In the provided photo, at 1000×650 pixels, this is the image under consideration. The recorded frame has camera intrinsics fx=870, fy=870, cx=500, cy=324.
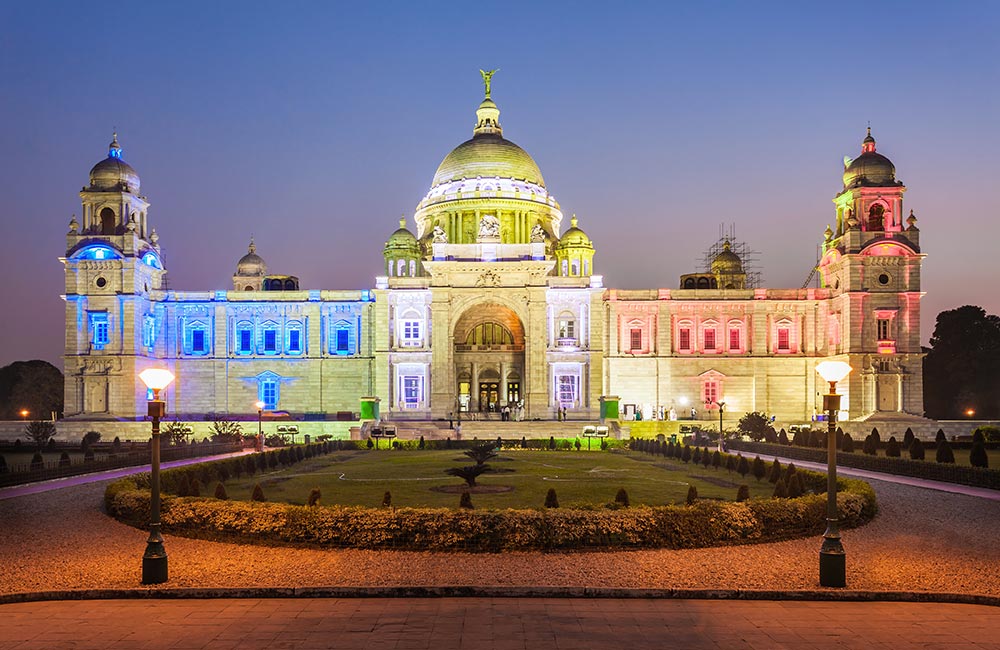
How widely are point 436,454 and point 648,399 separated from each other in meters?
31.6

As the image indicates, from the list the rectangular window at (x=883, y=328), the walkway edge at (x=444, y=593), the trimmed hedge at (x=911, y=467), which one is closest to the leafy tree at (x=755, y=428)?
the trimmed hedge at (x=911, y=467)

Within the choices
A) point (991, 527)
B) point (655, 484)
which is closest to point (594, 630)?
point (991, 527)

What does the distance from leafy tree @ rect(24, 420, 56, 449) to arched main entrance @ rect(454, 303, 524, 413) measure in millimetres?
29423

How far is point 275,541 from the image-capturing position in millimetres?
18625

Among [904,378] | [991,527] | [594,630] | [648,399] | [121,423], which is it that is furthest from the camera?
[648,399]

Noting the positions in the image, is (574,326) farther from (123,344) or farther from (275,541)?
(275,541)

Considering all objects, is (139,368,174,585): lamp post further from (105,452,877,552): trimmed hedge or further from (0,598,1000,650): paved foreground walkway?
(105,452,877,552): trimmed hedge

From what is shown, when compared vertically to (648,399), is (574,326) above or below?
above

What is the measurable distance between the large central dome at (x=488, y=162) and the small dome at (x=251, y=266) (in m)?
18.7

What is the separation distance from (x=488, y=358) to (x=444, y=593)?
57.7m

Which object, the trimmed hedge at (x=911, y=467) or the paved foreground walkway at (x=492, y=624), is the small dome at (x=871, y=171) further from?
the paved foreground walkway at (x=492, y=624)

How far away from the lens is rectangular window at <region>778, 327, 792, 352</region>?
7231 centimetres

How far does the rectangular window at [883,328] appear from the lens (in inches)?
2643

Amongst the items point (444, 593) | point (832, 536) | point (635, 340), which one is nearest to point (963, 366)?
point (635, 340)
